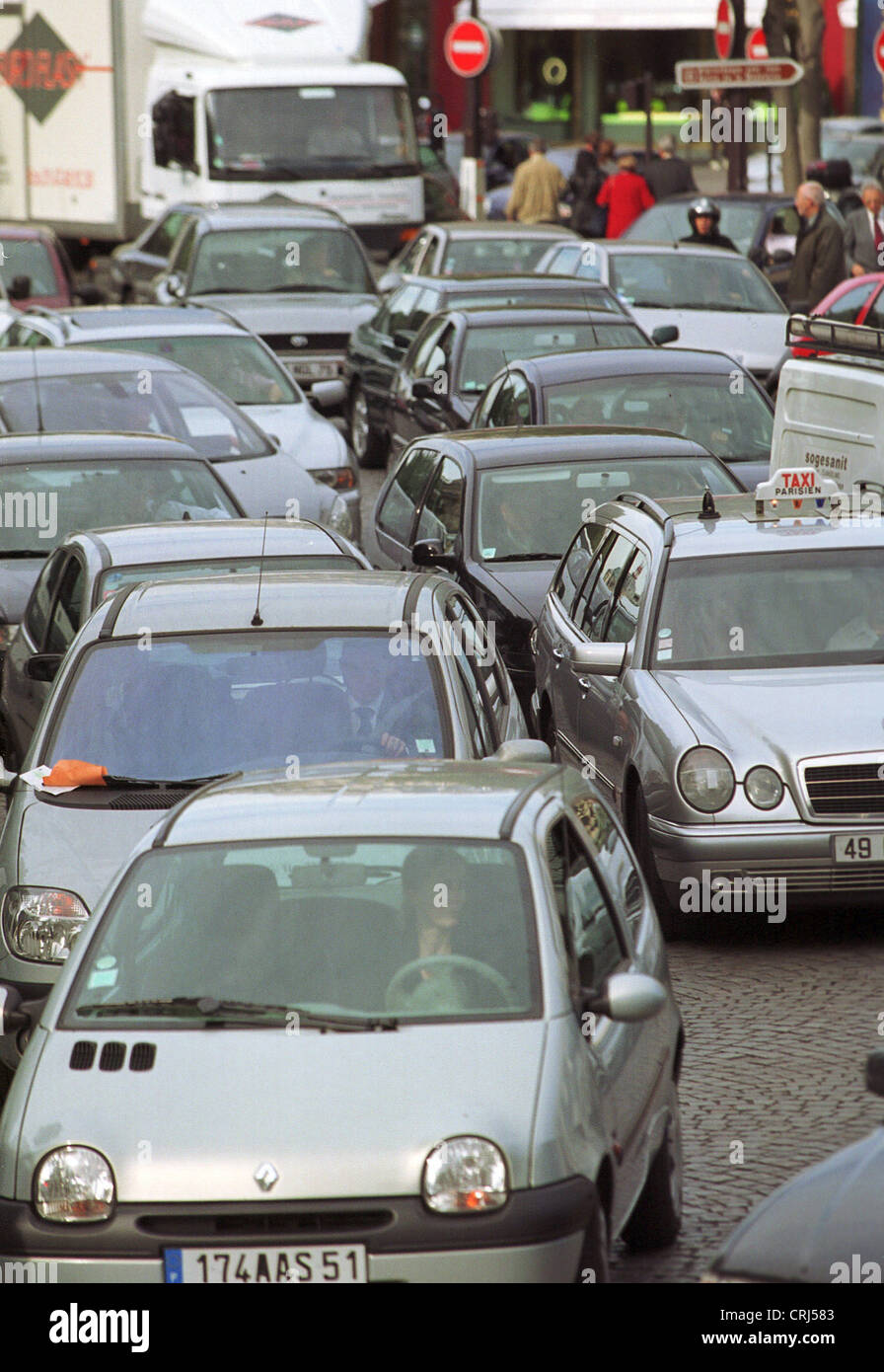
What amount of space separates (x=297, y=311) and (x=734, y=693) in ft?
45.1

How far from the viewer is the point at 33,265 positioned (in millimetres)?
25266

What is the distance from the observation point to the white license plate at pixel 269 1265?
4.72 m

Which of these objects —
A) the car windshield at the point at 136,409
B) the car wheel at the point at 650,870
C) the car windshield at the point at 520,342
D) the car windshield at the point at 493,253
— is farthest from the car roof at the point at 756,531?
the car windshield at the point at 493,253

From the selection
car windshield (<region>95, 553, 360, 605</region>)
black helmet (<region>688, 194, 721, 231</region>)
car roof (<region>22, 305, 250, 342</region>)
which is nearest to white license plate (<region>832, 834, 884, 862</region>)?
car windshield (<region>95, 553, 360, 605</region>)

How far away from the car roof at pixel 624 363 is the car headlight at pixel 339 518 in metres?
1.33

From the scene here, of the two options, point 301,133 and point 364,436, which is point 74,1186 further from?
point 301,133

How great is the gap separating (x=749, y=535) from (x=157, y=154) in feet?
66.0

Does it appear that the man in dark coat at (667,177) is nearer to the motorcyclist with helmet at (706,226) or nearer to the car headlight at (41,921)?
the motorcyclist with helmet at (706,226)

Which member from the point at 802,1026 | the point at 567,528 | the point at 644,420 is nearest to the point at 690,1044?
the point at 802,1026

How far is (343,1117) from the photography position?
4.84 metres

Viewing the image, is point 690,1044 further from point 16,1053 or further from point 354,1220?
point 354,1220

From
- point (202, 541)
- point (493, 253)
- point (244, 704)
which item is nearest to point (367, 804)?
point (244, 704)
